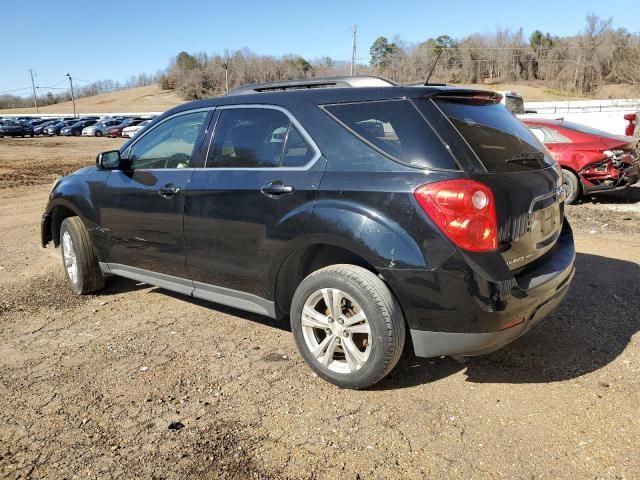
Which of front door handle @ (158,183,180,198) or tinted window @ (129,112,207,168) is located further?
tinted window @ (129,112,207,168)

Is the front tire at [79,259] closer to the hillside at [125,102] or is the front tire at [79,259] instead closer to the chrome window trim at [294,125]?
the chrome window trim at [294,125]

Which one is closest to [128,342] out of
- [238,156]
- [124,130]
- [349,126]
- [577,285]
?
[238,156]

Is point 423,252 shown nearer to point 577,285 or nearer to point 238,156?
point 238,156

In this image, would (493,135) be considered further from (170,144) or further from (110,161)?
(110,161)

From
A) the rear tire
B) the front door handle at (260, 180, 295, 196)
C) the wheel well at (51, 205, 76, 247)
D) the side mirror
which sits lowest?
the rear tire

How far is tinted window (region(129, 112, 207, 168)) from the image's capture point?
4.03 m

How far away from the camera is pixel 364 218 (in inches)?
114

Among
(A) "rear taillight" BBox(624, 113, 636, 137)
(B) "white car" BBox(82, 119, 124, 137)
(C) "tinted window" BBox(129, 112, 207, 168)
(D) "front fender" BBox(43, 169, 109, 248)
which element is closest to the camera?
(C) "tinted window" BBox(129, 112, 207, 168)

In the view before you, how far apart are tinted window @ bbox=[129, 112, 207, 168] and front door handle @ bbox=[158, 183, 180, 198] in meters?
0.18

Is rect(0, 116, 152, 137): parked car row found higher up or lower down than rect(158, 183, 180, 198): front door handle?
lower down

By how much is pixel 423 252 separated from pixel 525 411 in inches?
42.5

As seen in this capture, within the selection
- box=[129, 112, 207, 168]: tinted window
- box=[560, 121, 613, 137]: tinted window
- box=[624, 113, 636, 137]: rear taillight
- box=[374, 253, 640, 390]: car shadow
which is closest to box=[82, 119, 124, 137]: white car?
box=[624, 113, 636, 137]: rear taillight

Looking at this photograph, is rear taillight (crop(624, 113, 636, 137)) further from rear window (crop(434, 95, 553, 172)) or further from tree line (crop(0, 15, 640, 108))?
tree line (crop(0, 15, 640, 108))

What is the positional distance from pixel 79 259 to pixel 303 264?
2.54 m
